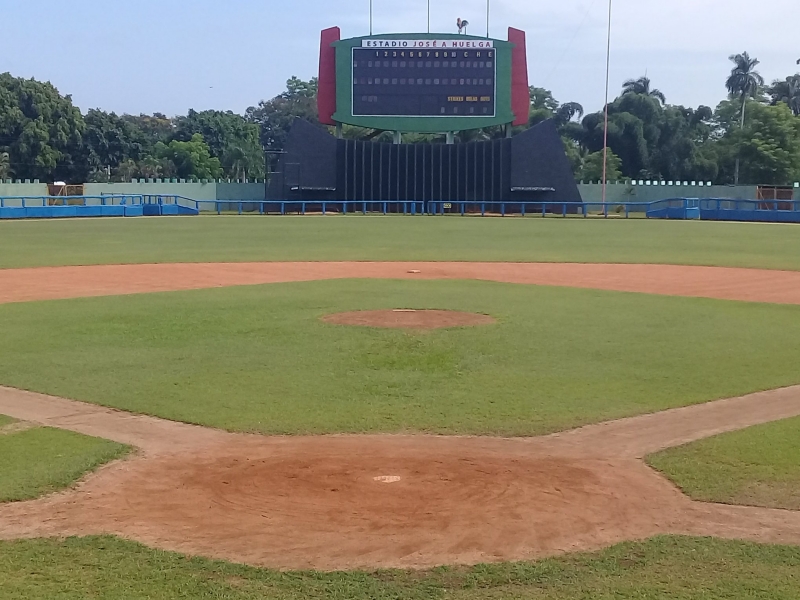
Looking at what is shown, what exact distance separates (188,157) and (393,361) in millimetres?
89855

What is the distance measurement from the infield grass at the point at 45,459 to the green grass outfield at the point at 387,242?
1850cm

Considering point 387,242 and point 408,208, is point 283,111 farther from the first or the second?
point 387,242

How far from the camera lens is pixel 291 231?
43.3m

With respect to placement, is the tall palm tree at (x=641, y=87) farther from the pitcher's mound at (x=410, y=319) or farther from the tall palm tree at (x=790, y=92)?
the pitcher's mound at (x=410, y=319)

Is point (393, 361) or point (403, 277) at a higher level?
point (403, 277)

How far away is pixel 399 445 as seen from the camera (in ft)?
25.7

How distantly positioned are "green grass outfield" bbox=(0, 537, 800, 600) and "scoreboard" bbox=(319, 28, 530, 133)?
196 feet

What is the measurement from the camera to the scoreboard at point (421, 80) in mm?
62562

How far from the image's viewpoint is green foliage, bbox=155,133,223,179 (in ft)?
319

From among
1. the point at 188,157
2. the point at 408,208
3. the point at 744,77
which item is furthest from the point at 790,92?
the point at 188,157

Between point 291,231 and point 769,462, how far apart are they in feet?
122

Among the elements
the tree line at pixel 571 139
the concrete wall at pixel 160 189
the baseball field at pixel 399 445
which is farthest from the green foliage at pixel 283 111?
the baseball field at pixel 399 445

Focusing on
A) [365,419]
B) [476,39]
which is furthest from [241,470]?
[476,39]

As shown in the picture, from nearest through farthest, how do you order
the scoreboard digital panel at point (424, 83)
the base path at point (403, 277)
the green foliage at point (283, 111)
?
the base path at point (403, 277)
the scoreboard digital panel at point (424, 83)
the green foliage at point (283, 111)
